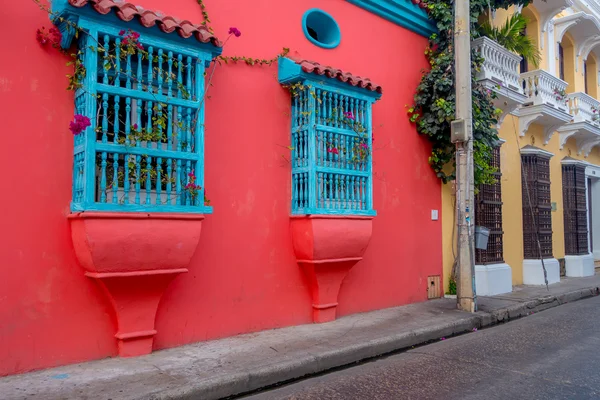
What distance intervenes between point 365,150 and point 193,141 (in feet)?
8.69

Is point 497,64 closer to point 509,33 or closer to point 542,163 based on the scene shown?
point 509,33

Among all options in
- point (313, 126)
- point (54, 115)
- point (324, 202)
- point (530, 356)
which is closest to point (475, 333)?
point (530, 356)

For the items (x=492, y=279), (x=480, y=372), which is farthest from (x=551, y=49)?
(x=480, y=372)

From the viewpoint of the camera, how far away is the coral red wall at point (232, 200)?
4414 millimetres

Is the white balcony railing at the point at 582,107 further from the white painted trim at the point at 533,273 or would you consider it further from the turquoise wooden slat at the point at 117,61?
the turquoise wooden slat at the point at 117,61

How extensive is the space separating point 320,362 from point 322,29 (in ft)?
16.6

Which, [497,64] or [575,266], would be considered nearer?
[497,64]

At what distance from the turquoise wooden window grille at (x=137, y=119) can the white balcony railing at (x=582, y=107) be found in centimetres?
1131

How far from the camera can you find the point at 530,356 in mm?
5434

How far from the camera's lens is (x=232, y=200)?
594 cm

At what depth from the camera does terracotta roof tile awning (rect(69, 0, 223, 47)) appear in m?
4.36

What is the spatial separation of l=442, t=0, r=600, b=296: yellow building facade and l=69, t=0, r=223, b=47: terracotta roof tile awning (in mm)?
5785

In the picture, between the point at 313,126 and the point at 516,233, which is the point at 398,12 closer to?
the point at 313,126

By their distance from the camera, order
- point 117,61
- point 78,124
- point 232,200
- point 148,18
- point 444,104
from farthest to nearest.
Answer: point 444,104 < point 232,200 < point 148,18 < point 117,61 < point 78,124
